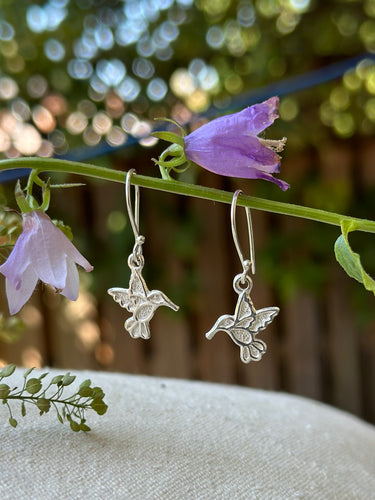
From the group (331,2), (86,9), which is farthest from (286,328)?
(86,9)

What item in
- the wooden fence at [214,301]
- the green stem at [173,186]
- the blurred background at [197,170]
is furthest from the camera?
the wooden fence at [214,301]

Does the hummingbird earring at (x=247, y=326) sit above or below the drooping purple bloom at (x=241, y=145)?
below

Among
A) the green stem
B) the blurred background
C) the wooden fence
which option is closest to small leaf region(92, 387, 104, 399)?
the green stem

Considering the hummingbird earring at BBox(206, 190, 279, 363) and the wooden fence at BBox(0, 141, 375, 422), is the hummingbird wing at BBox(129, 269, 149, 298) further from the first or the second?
the wooden fence at BBox(0, 141, 375, 422)

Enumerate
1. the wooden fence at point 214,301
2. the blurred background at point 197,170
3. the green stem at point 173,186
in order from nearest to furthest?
the green stem at point 173,186 → the blurred background at point 197,170 → the wooden fence at point 214,301

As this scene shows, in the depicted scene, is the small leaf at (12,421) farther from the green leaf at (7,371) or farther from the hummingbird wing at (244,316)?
the hummingbird wing at (244,316)

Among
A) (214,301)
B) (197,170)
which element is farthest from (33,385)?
(214,301)

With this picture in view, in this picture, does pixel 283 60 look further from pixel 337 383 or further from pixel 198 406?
pixel 198 406

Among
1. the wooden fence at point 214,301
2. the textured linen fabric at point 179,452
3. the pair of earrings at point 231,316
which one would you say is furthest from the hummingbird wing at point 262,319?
the wooden fence at point 214,301

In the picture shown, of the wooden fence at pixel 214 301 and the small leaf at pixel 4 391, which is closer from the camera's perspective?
the small leaf at pixel 4 391
